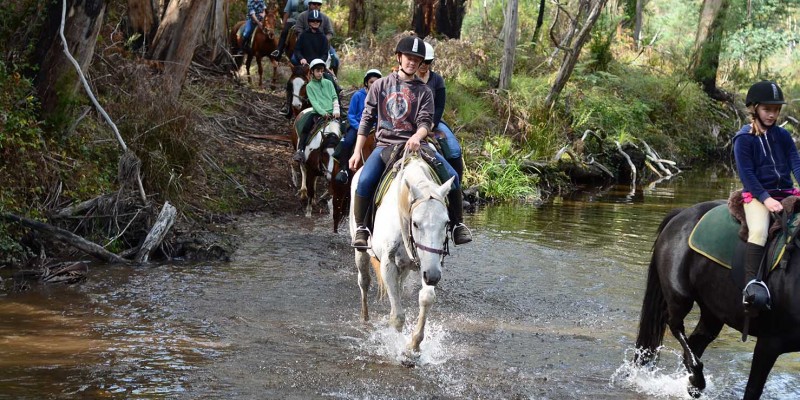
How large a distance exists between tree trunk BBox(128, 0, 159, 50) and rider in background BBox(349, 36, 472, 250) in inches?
436

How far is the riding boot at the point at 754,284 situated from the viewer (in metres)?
6.39

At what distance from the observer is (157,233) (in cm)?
1121

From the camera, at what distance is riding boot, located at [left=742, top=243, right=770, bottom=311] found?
21.0 feet

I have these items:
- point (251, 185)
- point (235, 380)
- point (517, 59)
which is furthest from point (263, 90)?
point (235, 380)

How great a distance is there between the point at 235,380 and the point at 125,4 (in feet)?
42.6

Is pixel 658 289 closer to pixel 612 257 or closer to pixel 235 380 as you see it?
pixel 235 380

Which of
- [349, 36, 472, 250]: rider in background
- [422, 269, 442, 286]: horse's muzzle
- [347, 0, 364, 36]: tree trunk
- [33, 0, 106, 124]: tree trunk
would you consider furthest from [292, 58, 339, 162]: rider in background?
[347, 0, 364, 36]: tree trunk

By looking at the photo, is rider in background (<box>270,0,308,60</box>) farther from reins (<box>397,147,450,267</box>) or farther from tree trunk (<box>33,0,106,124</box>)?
reins (<box>397,147,450,267</box>)

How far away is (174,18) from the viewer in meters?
17.0

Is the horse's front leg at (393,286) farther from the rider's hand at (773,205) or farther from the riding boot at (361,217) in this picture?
the rider's hand at (773,205)

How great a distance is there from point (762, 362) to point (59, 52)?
924 centimetres

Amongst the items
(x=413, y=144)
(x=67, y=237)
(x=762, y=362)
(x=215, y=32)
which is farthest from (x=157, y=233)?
(x=215, y=32)

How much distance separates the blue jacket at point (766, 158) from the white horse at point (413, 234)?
7.44 feet

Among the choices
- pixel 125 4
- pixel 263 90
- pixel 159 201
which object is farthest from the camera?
pixel 263 90
